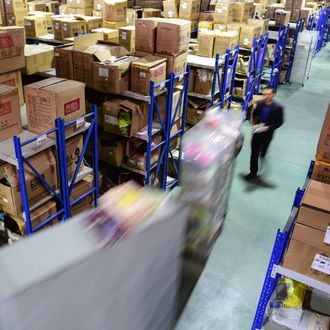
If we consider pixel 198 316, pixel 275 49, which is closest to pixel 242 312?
pixel 198 316

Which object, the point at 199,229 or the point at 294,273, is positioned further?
the point at 294,273

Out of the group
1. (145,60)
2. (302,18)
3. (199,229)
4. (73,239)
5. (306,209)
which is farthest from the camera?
(302,18)

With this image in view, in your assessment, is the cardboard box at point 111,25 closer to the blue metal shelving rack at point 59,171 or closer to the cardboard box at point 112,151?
the cardboard box at point 112,151

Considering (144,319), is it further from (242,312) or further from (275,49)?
(275,49)

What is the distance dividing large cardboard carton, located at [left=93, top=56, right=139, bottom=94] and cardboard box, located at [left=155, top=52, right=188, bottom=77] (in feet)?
1.78

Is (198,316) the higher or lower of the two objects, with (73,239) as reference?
lower

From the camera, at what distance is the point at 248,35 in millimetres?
7320

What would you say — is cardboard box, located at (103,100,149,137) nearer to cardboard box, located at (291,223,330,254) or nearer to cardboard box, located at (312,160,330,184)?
cardboard box, located at (312,160,330,184)

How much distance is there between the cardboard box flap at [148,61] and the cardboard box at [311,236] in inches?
108

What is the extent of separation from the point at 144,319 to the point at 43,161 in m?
2.58

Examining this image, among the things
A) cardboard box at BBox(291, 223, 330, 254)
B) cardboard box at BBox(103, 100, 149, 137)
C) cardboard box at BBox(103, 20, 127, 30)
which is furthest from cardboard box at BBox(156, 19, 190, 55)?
cardboard box at BBox(291, 223, 330, 254)

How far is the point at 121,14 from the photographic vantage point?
6.91 meters

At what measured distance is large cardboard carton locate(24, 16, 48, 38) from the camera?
6837mm

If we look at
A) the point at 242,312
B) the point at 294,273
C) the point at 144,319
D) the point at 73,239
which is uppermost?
the point at 73,239
